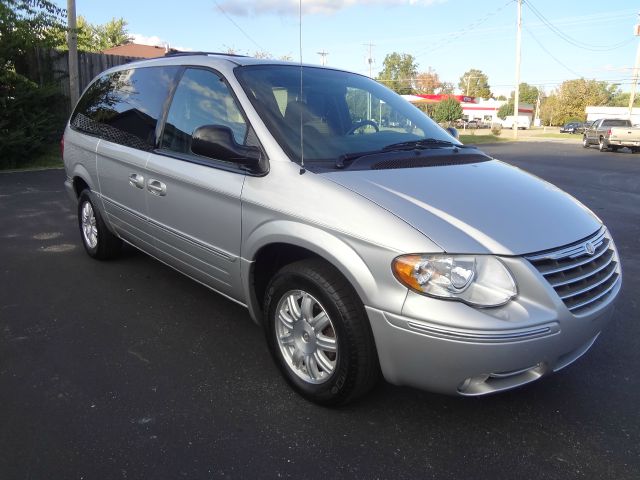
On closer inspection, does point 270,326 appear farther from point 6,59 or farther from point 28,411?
point 6,59

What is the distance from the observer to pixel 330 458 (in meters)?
2.31

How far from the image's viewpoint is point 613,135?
2406 cm

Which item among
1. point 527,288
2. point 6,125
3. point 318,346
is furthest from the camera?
point 6,125

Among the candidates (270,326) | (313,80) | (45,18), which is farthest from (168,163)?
(45,18)

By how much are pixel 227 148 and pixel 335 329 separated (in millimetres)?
1198

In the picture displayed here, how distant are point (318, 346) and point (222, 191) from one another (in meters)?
1.09

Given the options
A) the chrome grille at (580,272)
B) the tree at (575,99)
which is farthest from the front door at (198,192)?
the tree at (575,99)

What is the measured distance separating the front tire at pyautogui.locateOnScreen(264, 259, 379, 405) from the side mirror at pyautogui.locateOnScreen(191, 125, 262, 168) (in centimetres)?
67

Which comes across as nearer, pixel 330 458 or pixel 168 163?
pixel 330 458

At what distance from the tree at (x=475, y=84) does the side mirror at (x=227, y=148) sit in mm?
126265

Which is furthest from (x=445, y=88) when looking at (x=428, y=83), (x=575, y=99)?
(x=575, y=99)

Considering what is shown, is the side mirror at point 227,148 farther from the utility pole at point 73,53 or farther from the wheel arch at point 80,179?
the utility pole at point 73,53

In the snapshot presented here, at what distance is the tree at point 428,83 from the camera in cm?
10119

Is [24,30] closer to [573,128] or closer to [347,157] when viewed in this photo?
[347,157]
